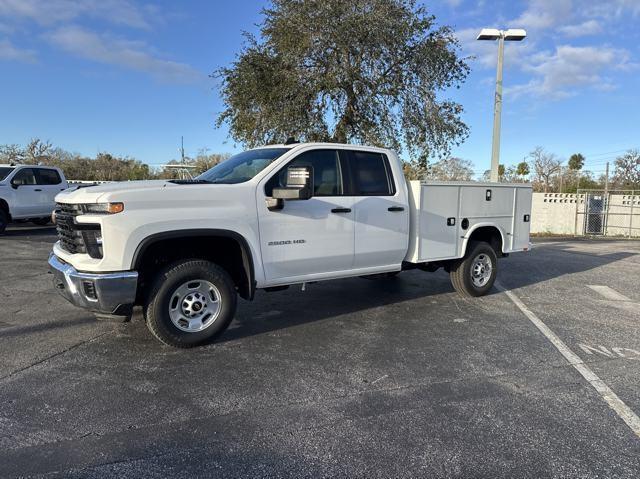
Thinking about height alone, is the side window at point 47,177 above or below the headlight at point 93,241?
above

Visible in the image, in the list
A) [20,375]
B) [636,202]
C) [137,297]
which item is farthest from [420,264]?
[636,202]

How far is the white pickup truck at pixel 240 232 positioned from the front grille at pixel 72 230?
0.04 ft

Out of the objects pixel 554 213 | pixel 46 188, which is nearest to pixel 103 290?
pixel 46 188

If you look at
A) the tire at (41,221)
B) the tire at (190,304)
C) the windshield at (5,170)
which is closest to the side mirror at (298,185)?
the tire at (190,304)

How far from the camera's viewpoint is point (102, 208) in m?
4.18

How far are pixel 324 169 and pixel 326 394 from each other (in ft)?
8.63

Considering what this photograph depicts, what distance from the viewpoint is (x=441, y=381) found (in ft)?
13.3

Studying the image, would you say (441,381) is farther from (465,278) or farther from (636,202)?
(636,202)

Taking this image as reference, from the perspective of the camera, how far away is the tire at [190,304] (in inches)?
175

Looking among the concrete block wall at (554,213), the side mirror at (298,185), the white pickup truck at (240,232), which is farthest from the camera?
the concrete block wall at (554,213)

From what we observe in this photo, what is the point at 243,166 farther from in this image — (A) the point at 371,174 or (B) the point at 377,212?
(B) the point at 377,212

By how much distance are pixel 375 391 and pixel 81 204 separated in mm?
3046

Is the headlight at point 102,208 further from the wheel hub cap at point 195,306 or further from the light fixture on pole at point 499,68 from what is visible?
the light fixture on pole at point 499,68

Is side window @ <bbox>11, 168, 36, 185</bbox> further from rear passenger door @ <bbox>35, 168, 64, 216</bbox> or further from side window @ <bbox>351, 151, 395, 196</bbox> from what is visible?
side window @ <bbox>351, 151, 395, 196</bbox>
